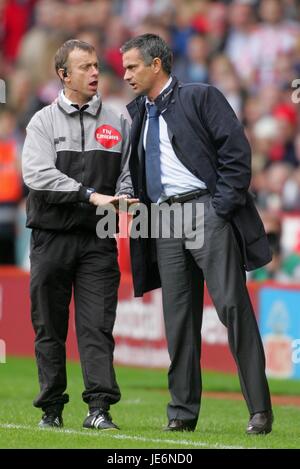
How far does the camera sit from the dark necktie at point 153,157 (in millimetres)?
8891

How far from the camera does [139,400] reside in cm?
1225

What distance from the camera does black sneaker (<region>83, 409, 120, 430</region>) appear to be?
28.6 feet

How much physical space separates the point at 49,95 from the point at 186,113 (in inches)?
419

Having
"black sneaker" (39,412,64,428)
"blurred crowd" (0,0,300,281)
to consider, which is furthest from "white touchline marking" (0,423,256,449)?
"blurred crowd" (0,0,300,281)

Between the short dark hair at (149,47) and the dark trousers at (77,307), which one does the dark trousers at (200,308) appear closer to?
the dark trousers at (77,307)

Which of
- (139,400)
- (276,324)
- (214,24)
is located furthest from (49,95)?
(139,400)

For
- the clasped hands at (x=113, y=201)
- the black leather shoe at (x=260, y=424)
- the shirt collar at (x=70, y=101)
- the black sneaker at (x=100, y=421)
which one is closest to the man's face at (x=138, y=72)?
the shirt collar at (x=70, y=101)

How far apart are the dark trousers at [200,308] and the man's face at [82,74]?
100 centimetres

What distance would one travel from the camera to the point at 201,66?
1853 centimetres

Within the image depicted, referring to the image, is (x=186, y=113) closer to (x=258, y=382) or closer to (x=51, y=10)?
(x=258, y=382)

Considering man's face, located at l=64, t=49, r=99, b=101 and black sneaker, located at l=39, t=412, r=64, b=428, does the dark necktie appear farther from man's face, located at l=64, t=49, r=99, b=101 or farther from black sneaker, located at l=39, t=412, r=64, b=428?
black sneaker, located at l=39, t=412, r=64, b=428

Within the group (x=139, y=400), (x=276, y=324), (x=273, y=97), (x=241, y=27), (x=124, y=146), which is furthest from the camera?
(x=241, y=27)

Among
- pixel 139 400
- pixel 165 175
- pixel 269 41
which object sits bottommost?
pixel 139 400

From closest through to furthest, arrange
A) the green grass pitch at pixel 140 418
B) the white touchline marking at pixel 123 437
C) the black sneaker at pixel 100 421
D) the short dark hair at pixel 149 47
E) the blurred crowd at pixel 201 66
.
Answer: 1. the white touchline marking at pixel 123 437
2. the green grass pitch at pixel 140 418
3. the black sneaker at pixel 100 421
4. the short dark hair at pixel 149 47
5. the blurred crowd at pixel 201 66
